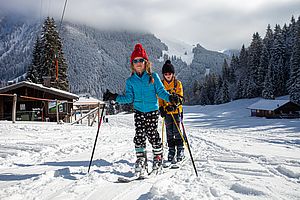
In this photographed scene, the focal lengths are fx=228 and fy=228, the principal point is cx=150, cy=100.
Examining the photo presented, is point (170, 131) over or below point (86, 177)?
over

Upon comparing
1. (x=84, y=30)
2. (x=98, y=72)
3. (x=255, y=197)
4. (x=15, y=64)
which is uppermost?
(x=84, y=30)

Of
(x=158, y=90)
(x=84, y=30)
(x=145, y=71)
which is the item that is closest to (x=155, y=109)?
(x=158, y=90)

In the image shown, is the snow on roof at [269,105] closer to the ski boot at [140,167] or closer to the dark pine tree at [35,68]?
the dark pine tree at [35,68]

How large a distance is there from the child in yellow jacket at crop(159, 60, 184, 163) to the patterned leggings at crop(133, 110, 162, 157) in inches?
29.2

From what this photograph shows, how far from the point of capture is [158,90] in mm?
3971

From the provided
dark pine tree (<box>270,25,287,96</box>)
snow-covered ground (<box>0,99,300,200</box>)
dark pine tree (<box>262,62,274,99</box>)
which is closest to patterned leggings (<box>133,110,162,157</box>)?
snow-covered ground (<box>0,99,300,200</box>)

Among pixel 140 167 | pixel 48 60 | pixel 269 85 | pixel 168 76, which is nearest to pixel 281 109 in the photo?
pixel 269 85

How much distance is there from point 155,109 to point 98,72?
130 metres

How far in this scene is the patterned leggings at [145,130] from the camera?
3.92 meters

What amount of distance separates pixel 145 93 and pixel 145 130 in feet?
2.12

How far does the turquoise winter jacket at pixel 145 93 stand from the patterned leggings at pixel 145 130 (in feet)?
0.35

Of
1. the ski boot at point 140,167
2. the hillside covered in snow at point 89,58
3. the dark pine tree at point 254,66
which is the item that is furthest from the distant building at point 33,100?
the hillside covered in snow at point 89,58

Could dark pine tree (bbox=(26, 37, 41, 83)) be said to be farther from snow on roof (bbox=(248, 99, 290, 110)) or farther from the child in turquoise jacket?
snow on roof (bbox=(248, 99, 290, 110))

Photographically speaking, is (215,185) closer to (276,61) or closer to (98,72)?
(276,61)
